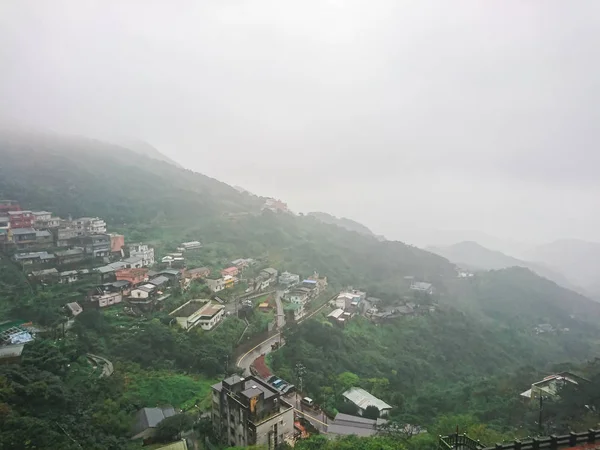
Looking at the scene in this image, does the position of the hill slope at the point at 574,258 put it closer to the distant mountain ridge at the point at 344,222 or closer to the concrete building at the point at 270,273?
the distant mountain ridge at the point at 344,222

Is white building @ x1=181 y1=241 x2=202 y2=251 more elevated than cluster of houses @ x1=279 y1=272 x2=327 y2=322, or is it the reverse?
white building @ x1=181 y1=241 x2=202 y2=251

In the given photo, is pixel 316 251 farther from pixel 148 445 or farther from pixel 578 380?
pixel 148 445

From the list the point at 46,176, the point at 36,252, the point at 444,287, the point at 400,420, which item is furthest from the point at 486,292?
the point at 46,176

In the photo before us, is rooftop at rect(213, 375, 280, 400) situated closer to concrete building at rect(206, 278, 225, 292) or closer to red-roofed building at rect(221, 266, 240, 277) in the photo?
concrete building at rect(206, 278, 225, 292)

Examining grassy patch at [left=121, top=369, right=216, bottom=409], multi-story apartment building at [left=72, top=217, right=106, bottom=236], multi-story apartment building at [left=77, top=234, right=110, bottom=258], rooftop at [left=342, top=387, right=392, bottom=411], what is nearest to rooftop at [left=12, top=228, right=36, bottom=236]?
multi-story apartment building at [left=77, top=234, right=110, bottom=258]

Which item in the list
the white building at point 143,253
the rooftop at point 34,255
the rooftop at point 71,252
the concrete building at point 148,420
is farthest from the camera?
the white building at point 143,253

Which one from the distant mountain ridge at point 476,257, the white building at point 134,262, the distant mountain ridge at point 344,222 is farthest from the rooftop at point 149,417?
the distant mountain ridge at point 476,257

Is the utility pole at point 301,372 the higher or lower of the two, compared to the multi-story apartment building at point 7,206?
lower
